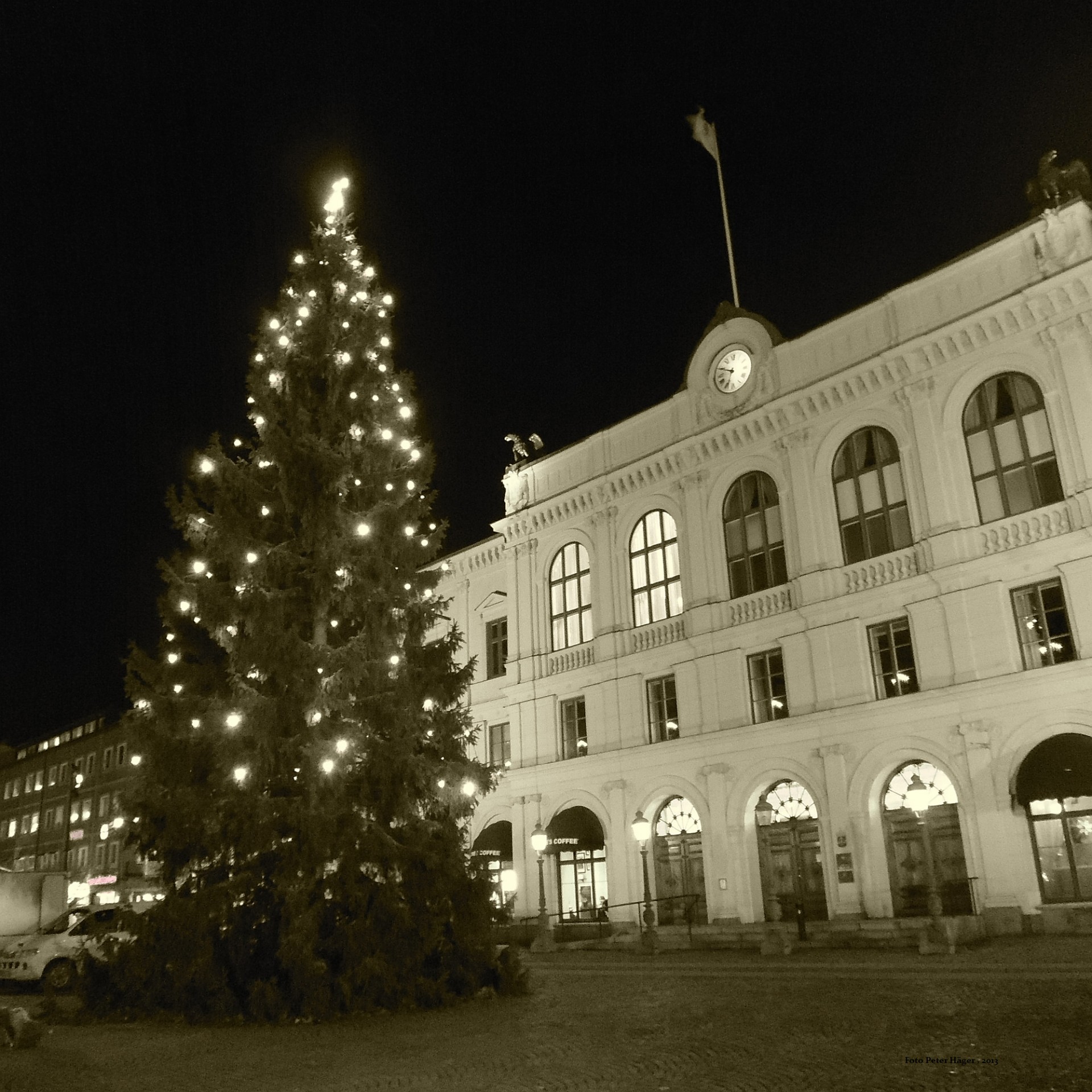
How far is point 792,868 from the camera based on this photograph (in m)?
27.0

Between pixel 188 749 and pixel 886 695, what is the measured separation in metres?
17.6

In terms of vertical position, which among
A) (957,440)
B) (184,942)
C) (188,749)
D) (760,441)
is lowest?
(184,942)

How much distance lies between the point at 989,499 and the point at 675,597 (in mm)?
9958

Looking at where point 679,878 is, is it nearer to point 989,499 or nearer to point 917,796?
point 917,796

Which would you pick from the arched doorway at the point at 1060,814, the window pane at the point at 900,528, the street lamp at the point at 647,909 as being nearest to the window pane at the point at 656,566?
the window pane at the point at 900,528

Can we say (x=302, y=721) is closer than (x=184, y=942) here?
No

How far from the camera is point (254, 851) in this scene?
15031 millimetres

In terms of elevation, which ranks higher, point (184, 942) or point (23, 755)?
point (23, 755)

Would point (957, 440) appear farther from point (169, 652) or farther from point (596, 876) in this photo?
point (169, 652)

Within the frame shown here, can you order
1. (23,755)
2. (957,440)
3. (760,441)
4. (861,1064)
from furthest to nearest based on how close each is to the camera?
(23,755), (760,441), (957,440), (861,1064)

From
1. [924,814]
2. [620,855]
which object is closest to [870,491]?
[924,814]

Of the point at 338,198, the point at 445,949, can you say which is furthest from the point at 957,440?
the point at 445,949

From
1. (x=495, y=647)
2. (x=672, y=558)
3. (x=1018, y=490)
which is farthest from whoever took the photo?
(x=495, y=647)

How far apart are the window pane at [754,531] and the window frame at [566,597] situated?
6104mm
